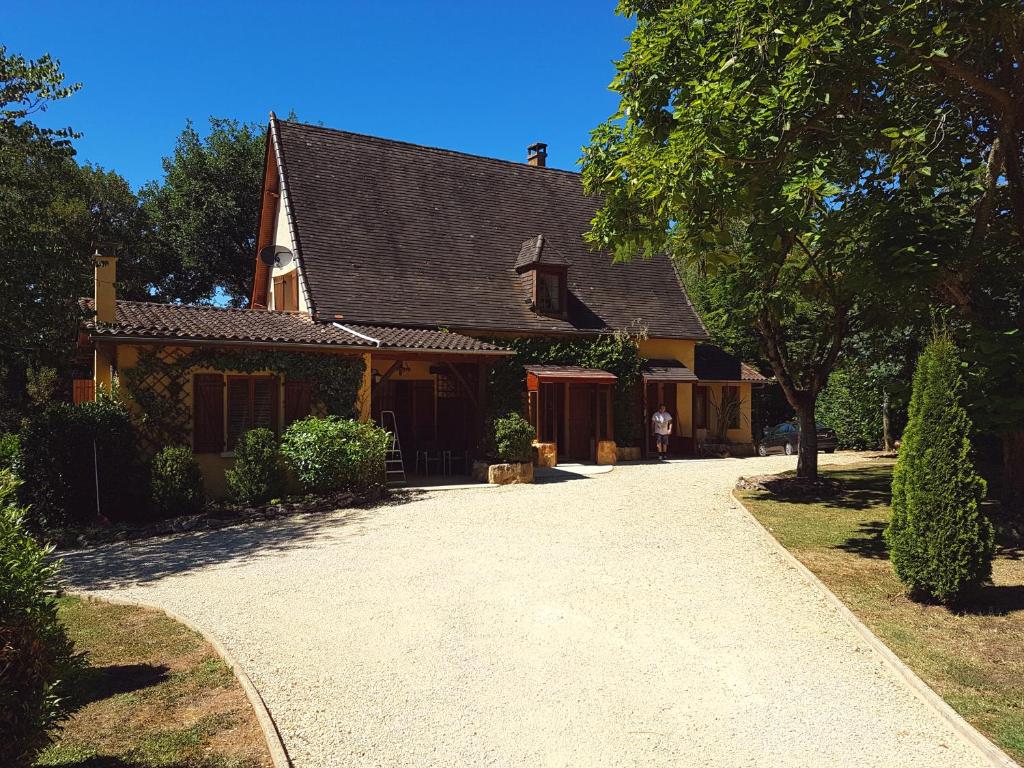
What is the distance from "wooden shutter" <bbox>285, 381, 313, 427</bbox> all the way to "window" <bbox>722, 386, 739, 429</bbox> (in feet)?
52.9

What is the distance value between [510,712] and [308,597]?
3.47 m

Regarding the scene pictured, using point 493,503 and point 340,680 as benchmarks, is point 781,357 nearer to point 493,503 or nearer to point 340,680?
point 493,503

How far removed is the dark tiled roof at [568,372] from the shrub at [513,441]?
318 cm

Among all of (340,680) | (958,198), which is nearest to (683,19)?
(958,198)

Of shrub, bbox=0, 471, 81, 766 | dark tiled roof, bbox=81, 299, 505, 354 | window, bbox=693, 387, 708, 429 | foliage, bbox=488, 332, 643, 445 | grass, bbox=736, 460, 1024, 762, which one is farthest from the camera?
window, bbox=693, 387, 708, 429

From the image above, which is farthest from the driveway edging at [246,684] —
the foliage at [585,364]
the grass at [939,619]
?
the foliage at [585,364]

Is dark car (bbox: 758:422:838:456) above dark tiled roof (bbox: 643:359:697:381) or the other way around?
the other way around

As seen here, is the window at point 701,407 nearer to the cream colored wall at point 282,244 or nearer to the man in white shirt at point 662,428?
the man in white shirt at point 662,428

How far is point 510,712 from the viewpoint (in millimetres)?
4750

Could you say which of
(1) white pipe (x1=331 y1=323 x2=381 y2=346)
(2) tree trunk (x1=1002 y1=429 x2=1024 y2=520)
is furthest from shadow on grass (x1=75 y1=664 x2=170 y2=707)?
(2) tree trunk (x1=1002 y1=429 x2=1024 y2=520)

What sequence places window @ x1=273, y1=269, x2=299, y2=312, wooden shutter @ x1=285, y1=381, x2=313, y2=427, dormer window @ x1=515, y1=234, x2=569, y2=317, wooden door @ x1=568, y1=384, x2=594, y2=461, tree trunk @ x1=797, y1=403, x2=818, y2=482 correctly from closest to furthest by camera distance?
wooden shutter @ x1=285, y1=381, x2=313, y2=427
tree trunk @ x1=797, y1=403, x2=818, y2=482
window @ x1=273, y1=269, x2=299, y2=312
dormer window @ x1=515, y1=234, x2=569, y2=317
wooden door @ x1=568, y1=384, x2=594, y2=461

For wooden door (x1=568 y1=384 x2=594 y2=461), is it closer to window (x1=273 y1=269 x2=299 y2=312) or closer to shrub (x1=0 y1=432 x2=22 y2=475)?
window (x1=273 y1=269 x2=299 y2=312)

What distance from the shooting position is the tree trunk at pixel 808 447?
1523 cm

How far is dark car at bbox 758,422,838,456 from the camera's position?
25266 millimetres
